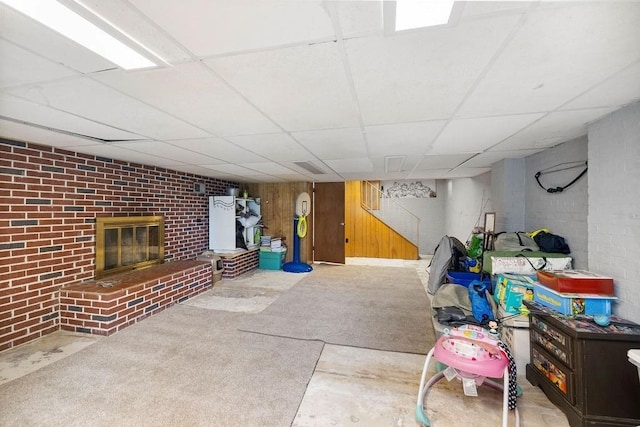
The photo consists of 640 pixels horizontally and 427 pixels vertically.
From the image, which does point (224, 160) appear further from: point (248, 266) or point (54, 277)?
point (248, 266)

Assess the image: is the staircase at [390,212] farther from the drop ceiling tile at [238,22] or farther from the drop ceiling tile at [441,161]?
the drop ceiling tile at [238,22]

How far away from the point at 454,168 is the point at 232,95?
4038mm

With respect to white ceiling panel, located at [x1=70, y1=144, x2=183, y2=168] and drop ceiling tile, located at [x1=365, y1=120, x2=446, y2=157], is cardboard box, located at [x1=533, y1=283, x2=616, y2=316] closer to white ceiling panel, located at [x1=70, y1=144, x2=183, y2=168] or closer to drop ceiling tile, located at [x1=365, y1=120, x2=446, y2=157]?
drop ceiling tile, located at [x1=365, y1=120, x2=446, y2=157]

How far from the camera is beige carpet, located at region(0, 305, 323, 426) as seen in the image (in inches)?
67.0

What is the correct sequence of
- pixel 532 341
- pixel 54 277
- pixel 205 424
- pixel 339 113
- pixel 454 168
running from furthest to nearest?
pixel 454 168
pixel 54 277
pixel 532 341
pixel 339 113
pixel 205 424

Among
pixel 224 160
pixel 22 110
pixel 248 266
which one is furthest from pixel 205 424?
pixel 248 266

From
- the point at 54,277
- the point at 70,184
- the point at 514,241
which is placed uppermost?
the point at 70,184

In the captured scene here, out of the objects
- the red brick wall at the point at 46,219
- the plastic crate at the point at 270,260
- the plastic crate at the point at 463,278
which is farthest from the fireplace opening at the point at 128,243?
the plastic crate at the point at 463,278

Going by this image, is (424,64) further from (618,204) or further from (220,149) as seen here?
(220,149)

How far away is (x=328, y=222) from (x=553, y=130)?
478 centimetres

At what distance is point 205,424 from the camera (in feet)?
5.39

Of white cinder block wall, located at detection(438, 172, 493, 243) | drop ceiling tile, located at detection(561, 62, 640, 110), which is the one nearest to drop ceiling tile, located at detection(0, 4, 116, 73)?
drop ceiling tile, located at detection(561, 62, 640, 110)

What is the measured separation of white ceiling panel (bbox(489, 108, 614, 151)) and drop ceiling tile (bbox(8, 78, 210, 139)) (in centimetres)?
305

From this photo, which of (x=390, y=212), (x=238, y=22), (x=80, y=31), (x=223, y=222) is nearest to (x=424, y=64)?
(x=238, y=22)
